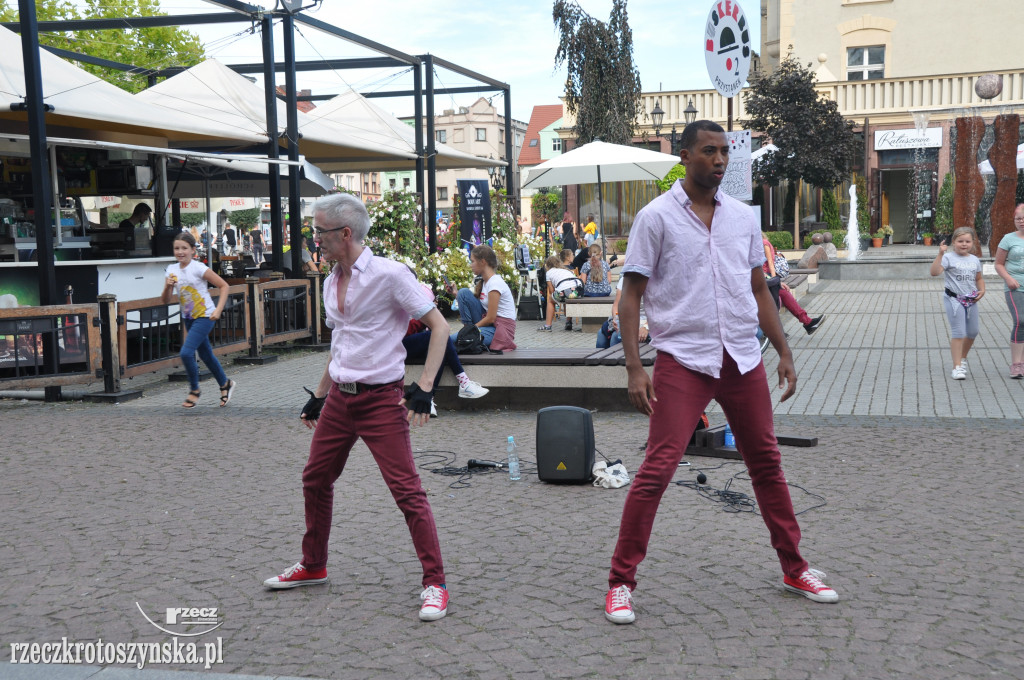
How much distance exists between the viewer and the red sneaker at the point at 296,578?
4.34 m

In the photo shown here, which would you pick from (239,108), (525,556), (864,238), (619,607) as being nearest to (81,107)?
(239,108)

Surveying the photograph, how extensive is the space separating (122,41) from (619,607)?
32.2m

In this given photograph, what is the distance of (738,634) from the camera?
3.70 m

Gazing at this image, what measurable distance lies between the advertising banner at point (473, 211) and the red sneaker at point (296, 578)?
1447 cm

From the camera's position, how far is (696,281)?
3.85m

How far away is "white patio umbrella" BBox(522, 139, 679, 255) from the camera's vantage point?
688 inches

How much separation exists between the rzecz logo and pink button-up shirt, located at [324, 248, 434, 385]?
42.6 inches

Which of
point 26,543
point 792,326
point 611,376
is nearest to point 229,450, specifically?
point 26,543

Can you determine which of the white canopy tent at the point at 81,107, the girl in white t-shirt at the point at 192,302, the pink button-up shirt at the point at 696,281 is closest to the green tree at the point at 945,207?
the white canopy tent at the point at 81,107

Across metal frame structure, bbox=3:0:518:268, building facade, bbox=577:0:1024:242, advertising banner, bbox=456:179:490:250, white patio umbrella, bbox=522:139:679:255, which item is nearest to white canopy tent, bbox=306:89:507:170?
metal frame structure, bbox=3:0:518:268

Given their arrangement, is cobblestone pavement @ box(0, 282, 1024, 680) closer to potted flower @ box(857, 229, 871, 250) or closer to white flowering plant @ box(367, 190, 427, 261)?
white flowering plant @ box(367, 190, 427, 261)

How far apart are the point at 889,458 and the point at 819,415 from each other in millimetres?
1591

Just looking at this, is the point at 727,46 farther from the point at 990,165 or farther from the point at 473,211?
the point at 990,165

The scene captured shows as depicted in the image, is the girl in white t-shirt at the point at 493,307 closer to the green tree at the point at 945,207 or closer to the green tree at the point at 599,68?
the green tree at the point at 945,207
